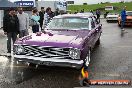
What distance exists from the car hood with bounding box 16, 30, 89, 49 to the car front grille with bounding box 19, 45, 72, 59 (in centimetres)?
11

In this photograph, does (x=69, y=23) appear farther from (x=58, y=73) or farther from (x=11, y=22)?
(x=58, y=73)

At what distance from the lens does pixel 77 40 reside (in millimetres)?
8336

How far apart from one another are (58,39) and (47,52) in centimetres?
53

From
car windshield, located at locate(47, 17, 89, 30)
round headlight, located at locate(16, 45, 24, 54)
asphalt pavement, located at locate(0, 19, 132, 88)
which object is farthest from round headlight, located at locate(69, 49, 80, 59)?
car windshield, located at locate(47, 17, 89, 30)

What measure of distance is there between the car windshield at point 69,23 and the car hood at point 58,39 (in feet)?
1.99

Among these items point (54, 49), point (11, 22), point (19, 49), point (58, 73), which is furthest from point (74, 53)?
point (11, 22)

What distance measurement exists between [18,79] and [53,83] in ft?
3.29

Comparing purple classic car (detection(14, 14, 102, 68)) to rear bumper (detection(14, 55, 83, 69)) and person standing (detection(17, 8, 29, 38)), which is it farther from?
person standing (detection(17, 8, 29, 38))

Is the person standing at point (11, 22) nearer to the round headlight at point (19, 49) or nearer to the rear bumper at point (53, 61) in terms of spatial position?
the round headlight at point (19, 49)

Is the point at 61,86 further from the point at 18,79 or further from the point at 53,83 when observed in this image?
the point at 18,79

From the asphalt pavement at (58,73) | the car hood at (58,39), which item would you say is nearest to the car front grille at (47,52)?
the car hood at (58,39)

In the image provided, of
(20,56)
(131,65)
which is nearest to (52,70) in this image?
(20,56)

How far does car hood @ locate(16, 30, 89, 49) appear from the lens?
802 cm

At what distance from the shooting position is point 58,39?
8367mm
